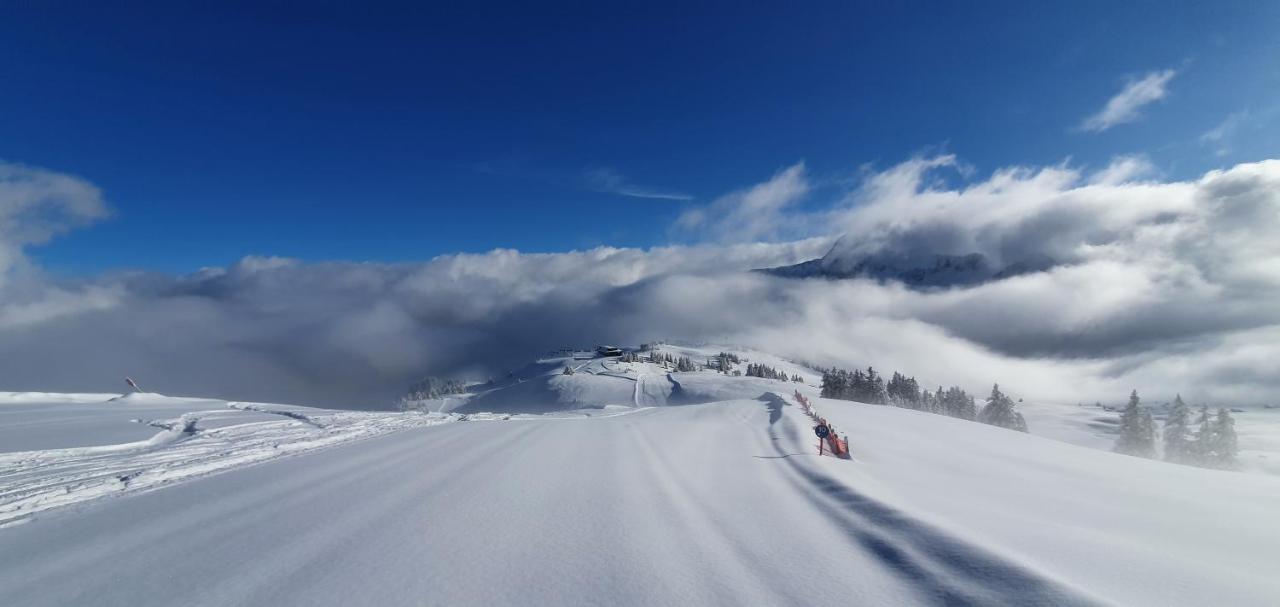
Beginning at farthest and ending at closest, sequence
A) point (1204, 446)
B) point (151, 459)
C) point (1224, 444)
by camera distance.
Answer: point (1204, 446)
point (1224, 444)
point (151, 459)

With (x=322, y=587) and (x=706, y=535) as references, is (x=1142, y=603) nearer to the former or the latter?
(x=706, y=535)

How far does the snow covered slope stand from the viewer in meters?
2.97

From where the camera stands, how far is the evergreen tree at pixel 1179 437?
113 feet

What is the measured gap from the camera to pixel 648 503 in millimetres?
5160

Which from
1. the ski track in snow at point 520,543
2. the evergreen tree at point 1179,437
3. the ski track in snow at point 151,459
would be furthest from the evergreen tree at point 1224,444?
the ski track in snow at point 151,459

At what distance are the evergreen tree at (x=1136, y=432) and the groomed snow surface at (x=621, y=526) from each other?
1581 inches

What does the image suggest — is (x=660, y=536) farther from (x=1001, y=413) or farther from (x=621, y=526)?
(x=1001, y=413)

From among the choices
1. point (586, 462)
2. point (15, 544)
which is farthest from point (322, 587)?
point (586, 462)

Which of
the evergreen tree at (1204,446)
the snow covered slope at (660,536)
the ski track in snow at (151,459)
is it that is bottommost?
the evergreen tree at (1204,446)

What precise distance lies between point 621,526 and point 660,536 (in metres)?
0.44

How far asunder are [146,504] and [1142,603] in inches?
335

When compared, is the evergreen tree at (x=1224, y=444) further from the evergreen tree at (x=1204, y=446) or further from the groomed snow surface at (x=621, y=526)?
the groomed snow surface at (x=621, y=526)

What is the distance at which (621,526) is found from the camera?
4.35m

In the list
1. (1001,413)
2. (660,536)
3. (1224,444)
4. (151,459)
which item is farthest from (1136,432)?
(151,459)
